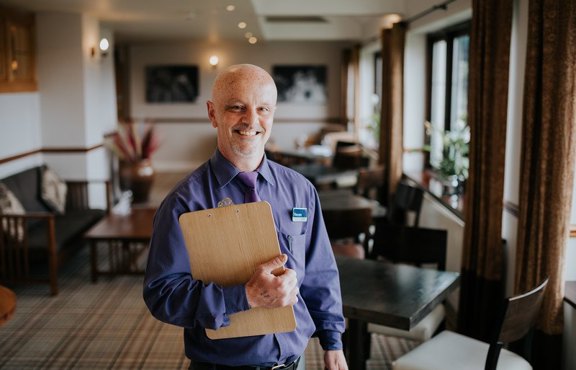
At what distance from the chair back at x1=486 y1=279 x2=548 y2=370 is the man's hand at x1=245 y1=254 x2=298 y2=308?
107cm

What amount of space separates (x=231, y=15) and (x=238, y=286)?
604 centimetres

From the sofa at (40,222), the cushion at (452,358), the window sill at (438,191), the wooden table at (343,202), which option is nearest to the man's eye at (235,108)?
the cushion at (452,358)

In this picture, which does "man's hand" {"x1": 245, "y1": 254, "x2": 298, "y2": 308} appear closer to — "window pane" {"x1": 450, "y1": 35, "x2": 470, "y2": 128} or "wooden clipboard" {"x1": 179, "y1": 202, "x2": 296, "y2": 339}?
"wooden clipboard" {"x1": 179, "y1": 202, "x2": 296, "y2": 339}

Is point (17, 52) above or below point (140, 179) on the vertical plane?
above

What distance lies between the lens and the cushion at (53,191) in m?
6.26

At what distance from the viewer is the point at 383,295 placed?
2861 millimetres

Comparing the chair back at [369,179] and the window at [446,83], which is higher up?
the window at [446,83]

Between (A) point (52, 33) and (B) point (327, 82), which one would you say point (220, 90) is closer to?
(A) point (52, 33)

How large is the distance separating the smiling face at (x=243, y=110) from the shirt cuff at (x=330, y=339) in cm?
60

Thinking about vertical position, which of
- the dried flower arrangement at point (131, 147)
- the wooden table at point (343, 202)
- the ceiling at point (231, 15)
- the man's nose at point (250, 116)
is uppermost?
the ceiling at point (231, 15)

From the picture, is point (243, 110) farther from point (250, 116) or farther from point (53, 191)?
point (53, 191)

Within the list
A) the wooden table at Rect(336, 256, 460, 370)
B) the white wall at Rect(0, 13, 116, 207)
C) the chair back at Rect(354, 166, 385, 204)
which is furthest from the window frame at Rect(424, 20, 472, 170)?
the white wall at Rect(0, 13, 116, 207)

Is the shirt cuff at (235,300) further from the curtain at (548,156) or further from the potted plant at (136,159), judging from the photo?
the potted plant at (136,159)

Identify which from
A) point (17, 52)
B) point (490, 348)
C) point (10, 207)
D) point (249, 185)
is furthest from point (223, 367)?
point (17, 52)
